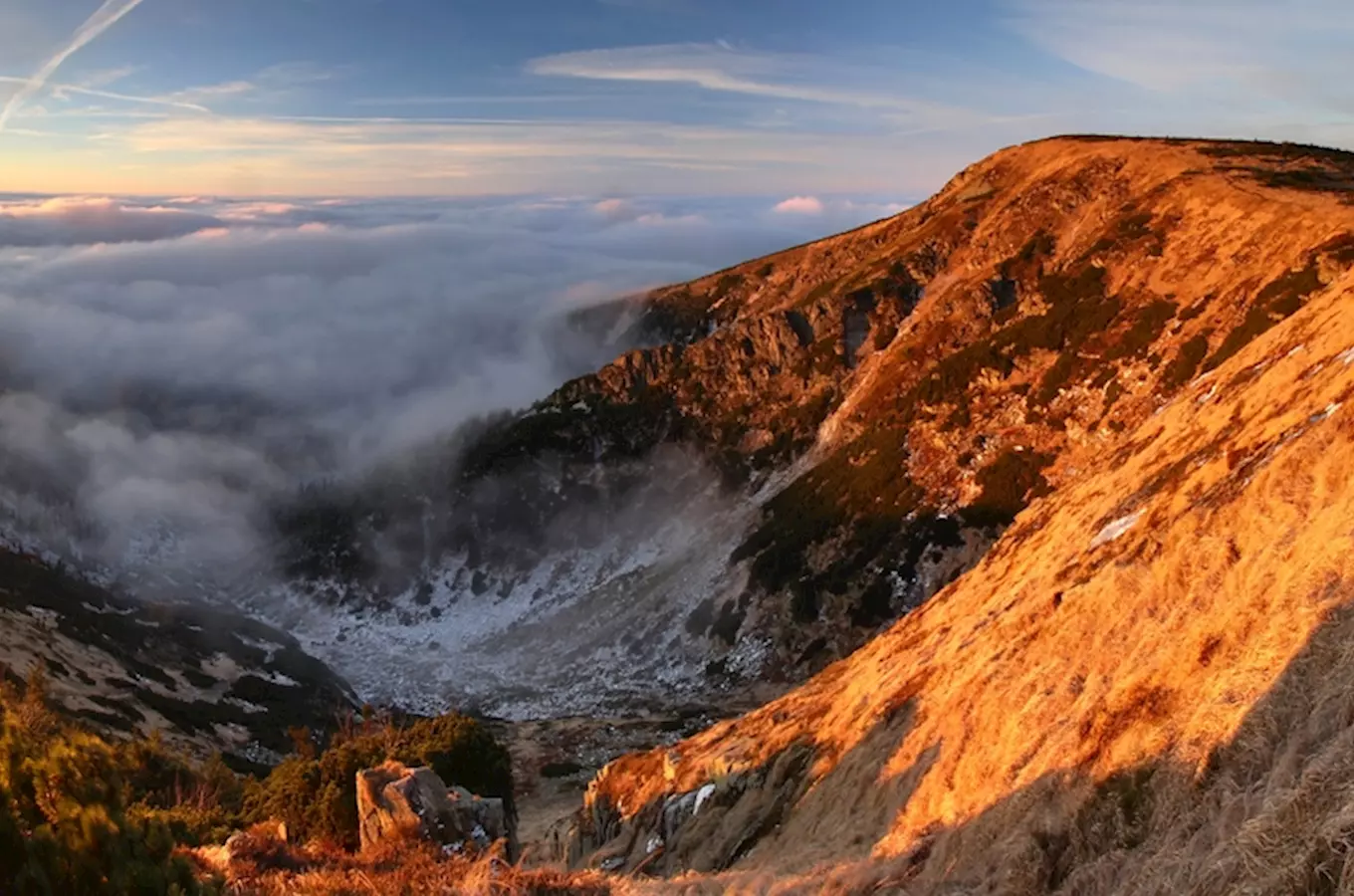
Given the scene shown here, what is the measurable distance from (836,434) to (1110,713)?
87.7 m

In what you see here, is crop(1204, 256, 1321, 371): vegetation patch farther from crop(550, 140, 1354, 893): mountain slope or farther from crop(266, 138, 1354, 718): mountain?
crop(550, 140, 1354, 893): mountain slope

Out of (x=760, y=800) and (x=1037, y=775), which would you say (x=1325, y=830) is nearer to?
(x=1037, y=775)


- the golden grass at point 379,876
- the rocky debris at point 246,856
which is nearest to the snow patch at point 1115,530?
the golden grass at point 379,876

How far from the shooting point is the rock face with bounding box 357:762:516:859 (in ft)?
68.1

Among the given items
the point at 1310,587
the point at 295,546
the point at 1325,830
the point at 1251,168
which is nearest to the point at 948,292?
the point at 1251,168

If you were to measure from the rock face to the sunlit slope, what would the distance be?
7.79 metres

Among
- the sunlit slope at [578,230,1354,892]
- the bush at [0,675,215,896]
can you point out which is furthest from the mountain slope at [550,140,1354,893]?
the bush at [0,675,215,896]

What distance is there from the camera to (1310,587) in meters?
15.0

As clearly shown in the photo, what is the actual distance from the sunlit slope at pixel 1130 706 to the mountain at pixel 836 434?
2107 cm

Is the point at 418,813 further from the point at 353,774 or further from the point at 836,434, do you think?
the point at 836,434

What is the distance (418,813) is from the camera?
69.2 ft

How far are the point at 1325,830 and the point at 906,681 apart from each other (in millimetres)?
21436

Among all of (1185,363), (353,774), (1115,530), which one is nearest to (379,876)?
(353,774)

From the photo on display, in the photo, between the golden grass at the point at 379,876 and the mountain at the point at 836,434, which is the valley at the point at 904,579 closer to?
the mountain at the point at 836,434
